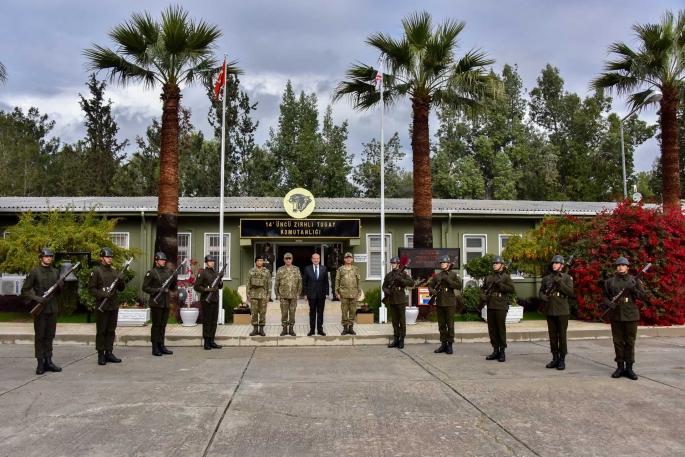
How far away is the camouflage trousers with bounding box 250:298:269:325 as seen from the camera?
38.2 ft

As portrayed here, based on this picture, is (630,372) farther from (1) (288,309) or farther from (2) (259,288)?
(2) (259,288)

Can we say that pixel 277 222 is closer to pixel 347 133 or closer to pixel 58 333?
pixel 58 333

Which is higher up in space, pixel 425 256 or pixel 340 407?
pixel 425 256

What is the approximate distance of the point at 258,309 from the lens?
38.6 feet

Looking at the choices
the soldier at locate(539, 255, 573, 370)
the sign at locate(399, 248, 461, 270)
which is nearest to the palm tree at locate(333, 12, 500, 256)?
the sign at locate(399, 248, 461, 270)

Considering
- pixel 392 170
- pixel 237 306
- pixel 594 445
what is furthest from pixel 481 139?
pixel 594 445

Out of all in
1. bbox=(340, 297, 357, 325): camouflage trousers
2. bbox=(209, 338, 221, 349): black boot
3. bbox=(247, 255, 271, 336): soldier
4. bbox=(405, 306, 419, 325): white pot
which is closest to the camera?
bbox=(209, 338, 221, 349): black boot

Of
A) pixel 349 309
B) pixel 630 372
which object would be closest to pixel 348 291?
pixel 349 309

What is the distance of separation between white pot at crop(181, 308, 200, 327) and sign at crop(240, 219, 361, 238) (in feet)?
14.9

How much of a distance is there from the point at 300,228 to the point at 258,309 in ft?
20.8

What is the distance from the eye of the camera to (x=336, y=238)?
18.3m

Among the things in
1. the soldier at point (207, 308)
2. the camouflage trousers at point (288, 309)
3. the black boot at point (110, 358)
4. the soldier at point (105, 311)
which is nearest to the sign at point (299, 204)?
the camouflage trousers at point (288, 309)

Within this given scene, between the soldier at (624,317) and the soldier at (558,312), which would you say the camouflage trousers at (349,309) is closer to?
the soldier at (558,312)

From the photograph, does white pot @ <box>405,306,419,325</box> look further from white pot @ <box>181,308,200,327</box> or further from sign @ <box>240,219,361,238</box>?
white pot @ <box>181,308,200,327</box>
